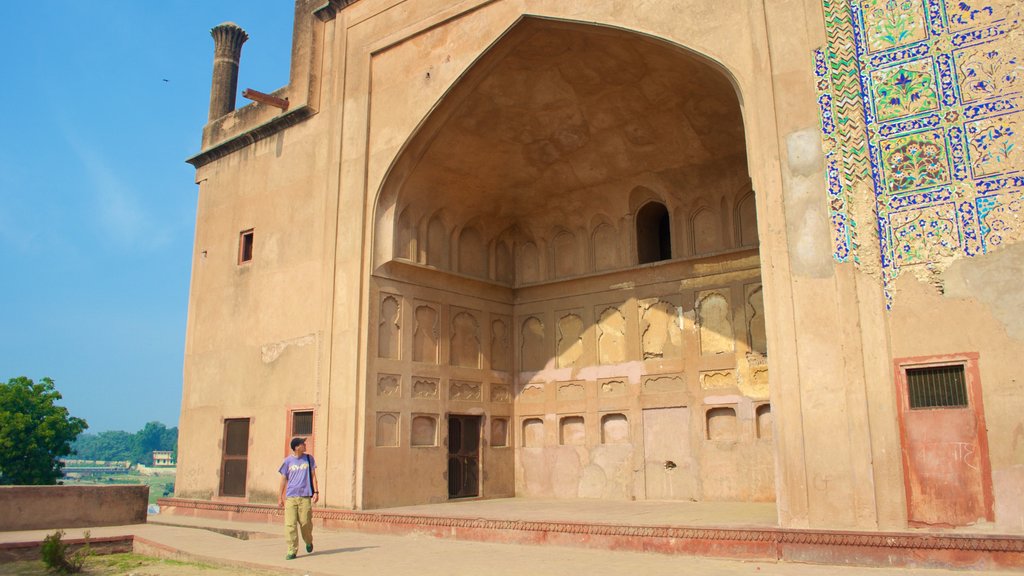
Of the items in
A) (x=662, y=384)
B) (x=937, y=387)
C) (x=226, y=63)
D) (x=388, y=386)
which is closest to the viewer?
(x=937, y=387)

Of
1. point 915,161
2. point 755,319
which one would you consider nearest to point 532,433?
point 755,319

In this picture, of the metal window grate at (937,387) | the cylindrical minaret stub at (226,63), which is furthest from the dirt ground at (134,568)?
the cylindrical minaret stub at (226,63)

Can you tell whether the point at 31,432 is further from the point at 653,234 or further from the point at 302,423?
the point at 653,234

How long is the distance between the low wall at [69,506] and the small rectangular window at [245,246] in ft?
15.1

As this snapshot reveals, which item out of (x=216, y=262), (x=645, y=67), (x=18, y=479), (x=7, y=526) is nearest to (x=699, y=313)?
(x=645, y=67)

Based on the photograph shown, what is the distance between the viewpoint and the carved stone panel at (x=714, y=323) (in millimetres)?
11750

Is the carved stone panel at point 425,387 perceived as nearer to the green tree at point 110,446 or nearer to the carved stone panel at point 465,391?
the carved stone panel at point 465,391

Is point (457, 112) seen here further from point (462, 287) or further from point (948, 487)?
point (948, 487)

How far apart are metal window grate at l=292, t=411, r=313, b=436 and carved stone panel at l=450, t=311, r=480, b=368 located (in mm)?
2545

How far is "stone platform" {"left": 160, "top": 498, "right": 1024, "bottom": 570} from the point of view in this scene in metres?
6.20

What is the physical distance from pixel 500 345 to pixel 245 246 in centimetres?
505

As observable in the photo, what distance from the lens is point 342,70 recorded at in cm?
1293

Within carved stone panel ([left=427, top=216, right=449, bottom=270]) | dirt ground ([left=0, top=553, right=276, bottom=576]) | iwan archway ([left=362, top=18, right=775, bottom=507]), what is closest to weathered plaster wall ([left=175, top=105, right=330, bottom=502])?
iwan archway ([left=362, top=18, right=775, bottom=507])

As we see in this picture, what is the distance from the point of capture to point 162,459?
12794 cm
